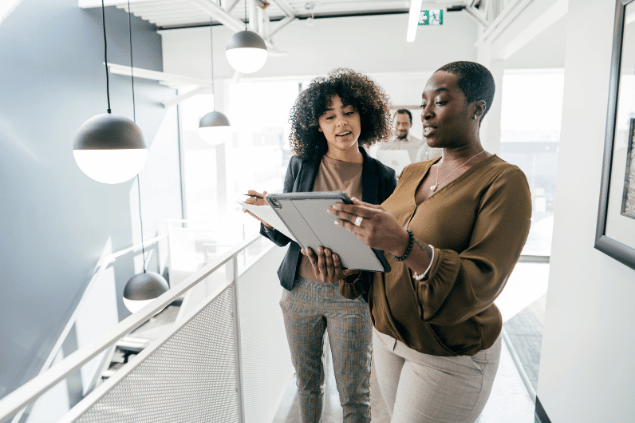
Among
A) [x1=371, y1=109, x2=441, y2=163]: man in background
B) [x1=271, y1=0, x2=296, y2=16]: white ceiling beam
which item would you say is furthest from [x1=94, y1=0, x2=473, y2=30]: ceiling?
[x1=371, y1=109, x2=441, y2=163]: man in background

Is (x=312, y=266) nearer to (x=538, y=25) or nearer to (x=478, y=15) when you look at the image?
(x=538, y=25)

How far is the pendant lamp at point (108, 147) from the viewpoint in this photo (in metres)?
1.91

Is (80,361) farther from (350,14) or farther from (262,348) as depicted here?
(350,14)

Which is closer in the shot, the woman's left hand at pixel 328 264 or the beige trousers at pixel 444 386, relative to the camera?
the beige trousers at pixel 444 386

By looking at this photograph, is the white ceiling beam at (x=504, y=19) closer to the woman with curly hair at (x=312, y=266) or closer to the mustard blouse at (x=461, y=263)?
the woman with curly hair at (x=312, y=266)

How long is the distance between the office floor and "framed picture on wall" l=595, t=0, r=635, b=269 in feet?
3.80

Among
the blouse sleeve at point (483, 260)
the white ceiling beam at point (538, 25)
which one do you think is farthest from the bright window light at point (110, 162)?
the white ceiling beam at point (538, 25)

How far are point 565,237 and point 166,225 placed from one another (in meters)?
5.53

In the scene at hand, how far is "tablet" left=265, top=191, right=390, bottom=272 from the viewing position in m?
0.75

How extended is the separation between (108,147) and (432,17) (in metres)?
3.73

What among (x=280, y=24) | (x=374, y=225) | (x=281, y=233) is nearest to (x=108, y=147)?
(x=281, y=233)

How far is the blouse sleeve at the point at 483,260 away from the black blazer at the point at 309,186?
1.98 feet

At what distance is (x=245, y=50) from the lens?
2664mm

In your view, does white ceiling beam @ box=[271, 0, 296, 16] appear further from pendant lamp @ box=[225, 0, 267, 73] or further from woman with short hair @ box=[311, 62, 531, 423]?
woman with short hair @ box=[311, 62, 531, 423]
